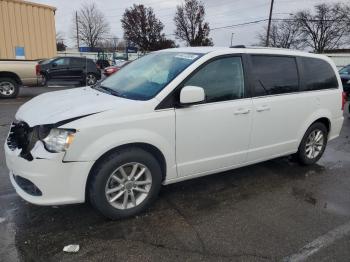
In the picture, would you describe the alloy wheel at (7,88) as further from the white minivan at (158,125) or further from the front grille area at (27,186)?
the front grille area at (27,186)

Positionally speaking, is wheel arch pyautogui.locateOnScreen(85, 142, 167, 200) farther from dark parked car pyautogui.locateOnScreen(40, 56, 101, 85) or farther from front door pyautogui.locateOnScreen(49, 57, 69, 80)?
front door pyautogui.locateOnScreen(49, 57, 69, 80)

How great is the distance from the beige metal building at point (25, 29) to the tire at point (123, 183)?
15210 mm

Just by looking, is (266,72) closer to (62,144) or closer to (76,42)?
(62,144)

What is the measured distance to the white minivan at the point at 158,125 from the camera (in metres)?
3.19

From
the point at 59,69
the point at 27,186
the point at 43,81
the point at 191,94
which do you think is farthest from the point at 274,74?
the point at 59,69

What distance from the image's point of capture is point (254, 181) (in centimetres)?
484

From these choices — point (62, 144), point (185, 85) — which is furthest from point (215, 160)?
point (62, 144)

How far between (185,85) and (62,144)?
4.66 feet

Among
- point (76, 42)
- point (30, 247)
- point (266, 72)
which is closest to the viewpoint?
point (30, 247)

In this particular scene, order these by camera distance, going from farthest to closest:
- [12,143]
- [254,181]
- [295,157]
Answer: [295,157]
[254,181]
[12,143]

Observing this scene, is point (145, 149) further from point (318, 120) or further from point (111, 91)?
point (318, 120)

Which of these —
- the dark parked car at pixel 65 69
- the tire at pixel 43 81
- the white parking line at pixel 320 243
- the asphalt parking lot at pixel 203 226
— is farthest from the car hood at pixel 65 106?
the dark parked car at pixel 65 69

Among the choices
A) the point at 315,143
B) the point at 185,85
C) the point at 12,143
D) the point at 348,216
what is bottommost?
the point at 348,216

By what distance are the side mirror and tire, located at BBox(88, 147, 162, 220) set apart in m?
0.67
